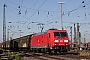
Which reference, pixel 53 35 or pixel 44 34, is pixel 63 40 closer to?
pixel 53 35

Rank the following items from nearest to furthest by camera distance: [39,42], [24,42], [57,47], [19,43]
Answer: [57,47] → [39,42] → [24,42] → [19,43]

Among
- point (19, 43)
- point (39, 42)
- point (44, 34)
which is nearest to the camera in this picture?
point (44, 34)

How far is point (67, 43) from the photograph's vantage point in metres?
33.9

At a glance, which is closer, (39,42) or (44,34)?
(44,34)

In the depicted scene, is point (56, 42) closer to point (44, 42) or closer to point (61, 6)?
point (44, 42)

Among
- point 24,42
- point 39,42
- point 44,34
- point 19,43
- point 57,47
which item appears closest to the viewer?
point 57,47

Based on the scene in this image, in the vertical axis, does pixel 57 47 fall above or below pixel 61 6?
below

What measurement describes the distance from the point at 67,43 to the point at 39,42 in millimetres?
8000

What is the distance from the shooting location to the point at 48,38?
115ft

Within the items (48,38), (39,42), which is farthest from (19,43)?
(48,38)

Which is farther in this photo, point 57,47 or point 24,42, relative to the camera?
point 24,42

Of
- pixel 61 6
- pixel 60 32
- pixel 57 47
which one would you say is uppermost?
pixel 61 6

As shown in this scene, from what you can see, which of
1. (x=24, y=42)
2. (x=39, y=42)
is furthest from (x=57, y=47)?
(x=24, y=42)

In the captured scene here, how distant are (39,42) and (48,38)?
5.90m
